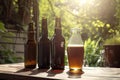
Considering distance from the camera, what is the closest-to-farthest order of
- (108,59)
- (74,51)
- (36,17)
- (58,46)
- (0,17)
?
(74,51) → (58,46) → (108,59) → (36,17) → (0,17)

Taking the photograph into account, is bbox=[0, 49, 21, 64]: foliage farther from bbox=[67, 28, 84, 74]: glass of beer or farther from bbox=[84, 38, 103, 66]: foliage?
bbox=[67, 28, 84, 74]: glass of beer

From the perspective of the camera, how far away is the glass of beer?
1.59 m

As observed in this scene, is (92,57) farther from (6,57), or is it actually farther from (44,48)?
(44,48)

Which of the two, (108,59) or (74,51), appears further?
(108,59)

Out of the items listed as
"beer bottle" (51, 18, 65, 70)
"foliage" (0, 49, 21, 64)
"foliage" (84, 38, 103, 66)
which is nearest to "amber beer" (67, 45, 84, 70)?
"beer bottle" (51, 18, 65, 70)

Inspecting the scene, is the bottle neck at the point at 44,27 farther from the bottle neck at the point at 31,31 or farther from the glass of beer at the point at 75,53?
the glass of beer at the point at 75,53

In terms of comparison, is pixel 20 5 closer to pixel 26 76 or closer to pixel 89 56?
pixel 89 56

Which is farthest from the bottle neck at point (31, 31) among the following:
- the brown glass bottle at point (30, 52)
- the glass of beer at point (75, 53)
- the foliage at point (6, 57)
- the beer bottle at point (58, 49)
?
the foliage at point (6, 57)

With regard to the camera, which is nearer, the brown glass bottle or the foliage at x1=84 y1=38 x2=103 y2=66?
the brown glass bottle

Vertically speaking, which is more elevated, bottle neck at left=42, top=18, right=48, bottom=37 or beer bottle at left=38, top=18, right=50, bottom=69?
bottle neck at left=42, top=18, right=48, bottom=37

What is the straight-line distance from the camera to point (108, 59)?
8.79 feet

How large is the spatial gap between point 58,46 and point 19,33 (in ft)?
10.0

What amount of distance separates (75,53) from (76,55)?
0.01m

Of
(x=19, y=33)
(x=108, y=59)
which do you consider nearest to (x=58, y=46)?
(x=108, y=59)
